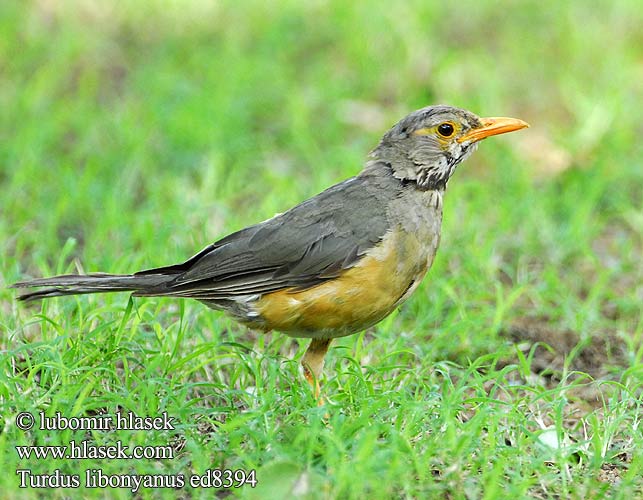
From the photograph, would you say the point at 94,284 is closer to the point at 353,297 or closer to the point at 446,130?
the point at 353,297

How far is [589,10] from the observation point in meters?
10.2

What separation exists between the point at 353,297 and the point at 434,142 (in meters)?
1.03

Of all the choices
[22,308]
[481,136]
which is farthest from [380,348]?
[22,308]

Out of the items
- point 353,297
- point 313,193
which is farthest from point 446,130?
point 313,193

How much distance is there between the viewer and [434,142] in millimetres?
5129

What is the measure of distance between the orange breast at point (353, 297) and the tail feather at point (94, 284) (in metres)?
0.50

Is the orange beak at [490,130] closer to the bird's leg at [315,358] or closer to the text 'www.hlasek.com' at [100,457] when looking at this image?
the bird's leg at [315,358]

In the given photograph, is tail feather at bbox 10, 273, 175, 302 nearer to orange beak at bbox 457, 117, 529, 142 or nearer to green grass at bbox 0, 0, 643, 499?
green grass at bbox 0, 0, 643, 499

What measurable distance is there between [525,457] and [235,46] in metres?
5.99

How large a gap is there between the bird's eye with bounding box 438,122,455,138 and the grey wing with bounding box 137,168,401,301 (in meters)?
0.43

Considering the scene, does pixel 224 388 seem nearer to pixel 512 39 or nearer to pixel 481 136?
pixel 481 136

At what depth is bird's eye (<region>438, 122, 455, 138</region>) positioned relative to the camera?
5133 mm

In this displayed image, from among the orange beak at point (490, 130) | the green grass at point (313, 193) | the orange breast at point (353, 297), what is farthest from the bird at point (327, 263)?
the green grass at point (313, 193)

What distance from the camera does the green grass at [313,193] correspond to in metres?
4.19
